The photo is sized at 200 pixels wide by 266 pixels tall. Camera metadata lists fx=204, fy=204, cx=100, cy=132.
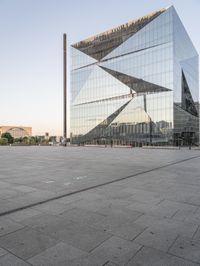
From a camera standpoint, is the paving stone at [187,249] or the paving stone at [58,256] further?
the paving stone at [187,249]

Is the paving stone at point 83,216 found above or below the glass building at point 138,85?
below

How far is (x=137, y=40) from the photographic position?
61.8 metres

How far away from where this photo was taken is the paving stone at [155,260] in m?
2.99

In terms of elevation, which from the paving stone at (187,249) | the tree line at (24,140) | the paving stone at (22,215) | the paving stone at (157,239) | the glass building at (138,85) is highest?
the glass building at (138,85)

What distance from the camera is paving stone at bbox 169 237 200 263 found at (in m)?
3.19

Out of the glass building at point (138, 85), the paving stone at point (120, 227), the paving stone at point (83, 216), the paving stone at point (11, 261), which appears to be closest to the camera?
the paving stone at point (11, 261)

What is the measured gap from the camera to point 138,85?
61.1 meters

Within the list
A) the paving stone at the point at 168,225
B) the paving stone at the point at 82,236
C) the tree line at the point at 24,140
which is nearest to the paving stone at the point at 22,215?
the paving stone at the point at 82,236

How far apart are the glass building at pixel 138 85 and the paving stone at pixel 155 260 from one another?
171 ft

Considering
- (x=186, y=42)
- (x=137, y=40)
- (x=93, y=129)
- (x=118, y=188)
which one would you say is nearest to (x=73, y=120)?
(x=93, y=129)

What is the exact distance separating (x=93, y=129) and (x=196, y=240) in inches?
2635

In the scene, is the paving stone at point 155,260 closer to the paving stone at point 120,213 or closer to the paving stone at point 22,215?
the paving stone at point 120,213

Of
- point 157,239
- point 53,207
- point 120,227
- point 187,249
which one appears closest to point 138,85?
point 53,207

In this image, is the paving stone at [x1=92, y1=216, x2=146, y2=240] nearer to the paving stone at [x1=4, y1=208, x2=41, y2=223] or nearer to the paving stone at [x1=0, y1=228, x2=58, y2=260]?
the paving stone at [x1=0, y1=228, x2=58, y2=260]
